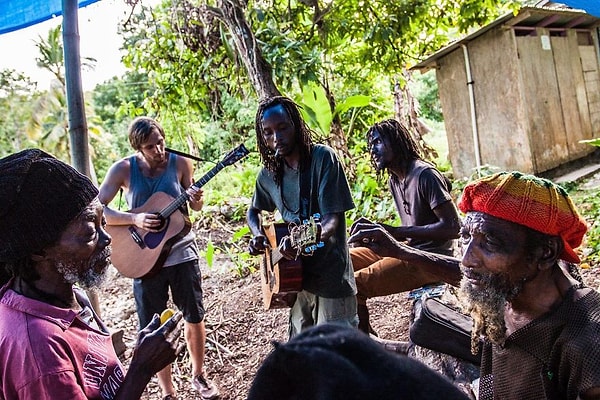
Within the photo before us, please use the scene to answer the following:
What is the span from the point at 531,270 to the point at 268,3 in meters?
5.92

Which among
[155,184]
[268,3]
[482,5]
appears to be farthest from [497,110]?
[155,184]

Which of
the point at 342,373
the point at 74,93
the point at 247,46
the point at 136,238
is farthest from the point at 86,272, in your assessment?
the point at 247,46

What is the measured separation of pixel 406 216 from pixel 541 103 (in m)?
6.97

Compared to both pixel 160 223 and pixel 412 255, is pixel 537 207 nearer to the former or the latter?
pixel 412 255

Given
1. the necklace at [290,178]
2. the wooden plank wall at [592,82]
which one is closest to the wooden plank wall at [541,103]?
the wooden plank wall at [592,82]

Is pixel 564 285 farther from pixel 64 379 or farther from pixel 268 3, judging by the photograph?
pixel 268 3

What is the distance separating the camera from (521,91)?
9023mm

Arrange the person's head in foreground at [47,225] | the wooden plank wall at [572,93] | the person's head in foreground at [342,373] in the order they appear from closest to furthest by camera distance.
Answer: the person's head in foreground at [342,373] → the person's head in foreground at [47,225] → the wooden plank wall at [572,93]

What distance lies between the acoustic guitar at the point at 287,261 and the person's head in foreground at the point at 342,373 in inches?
82.3

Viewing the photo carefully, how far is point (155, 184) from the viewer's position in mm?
4043

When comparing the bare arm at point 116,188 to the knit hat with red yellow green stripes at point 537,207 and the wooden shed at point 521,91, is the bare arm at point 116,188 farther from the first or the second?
the wooden shed at point 521,91

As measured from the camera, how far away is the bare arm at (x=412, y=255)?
264 centimetres

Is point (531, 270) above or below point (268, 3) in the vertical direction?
below

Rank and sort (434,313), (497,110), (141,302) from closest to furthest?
(434,313)
(141,302)
(497,110)
